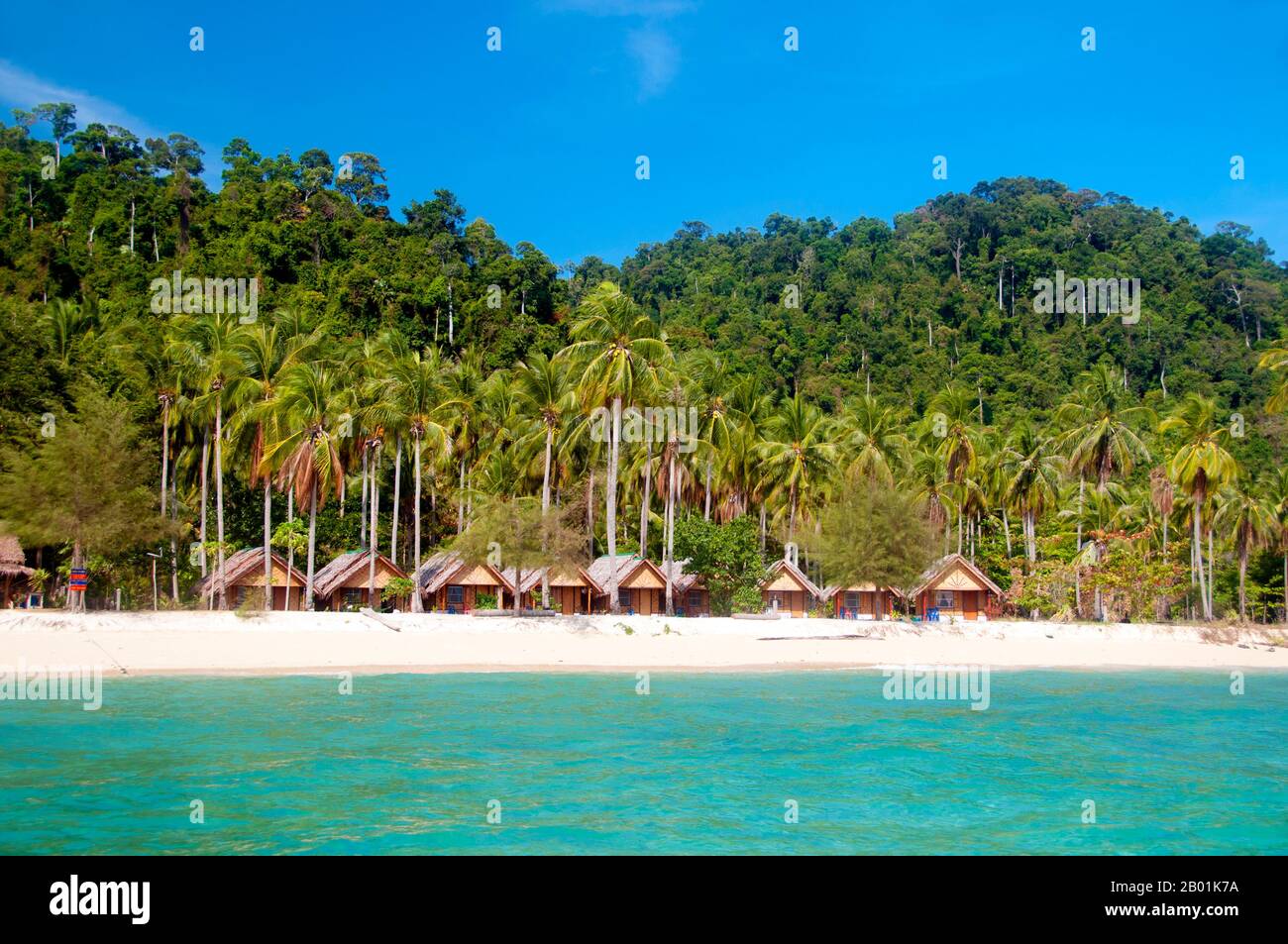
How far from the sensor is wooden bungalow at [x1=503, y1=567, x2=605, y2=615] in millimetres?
44438

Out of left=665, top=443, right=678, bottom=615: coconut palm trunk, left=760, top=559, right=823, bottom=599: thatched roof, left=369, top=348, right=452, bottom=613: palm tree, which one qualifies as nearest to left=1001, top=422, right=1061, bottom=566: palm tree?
left=760, top=559, right=823, bottom=599: thatched roof

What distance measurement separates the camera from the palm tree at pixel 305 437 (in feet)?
122

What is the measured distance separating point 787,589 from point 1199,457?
60.7 ft

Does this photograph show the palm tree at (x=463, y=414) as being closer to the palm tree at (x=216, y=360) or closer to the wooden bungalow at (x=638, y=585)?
the wooden bungalow at (x=638, y=585)

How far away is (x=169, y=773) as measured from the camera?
559 inches

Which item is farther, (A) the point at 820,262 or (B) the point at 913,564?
(A) the point at 820,262

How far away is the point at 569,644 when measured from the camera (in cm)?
3147

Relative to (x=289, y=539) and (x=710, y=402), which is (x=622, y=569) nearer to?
(x=710, y=402)

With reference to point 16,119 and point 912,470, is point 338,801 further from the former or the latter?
point 16,119

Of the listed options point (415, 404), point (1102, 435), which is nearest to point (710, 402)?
point (415, 404)

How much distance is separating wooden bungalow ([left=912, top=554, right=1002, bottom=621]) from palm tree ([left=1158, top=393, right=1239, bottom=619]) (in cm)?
946

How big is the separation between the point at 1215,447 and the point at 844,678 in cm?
2440
